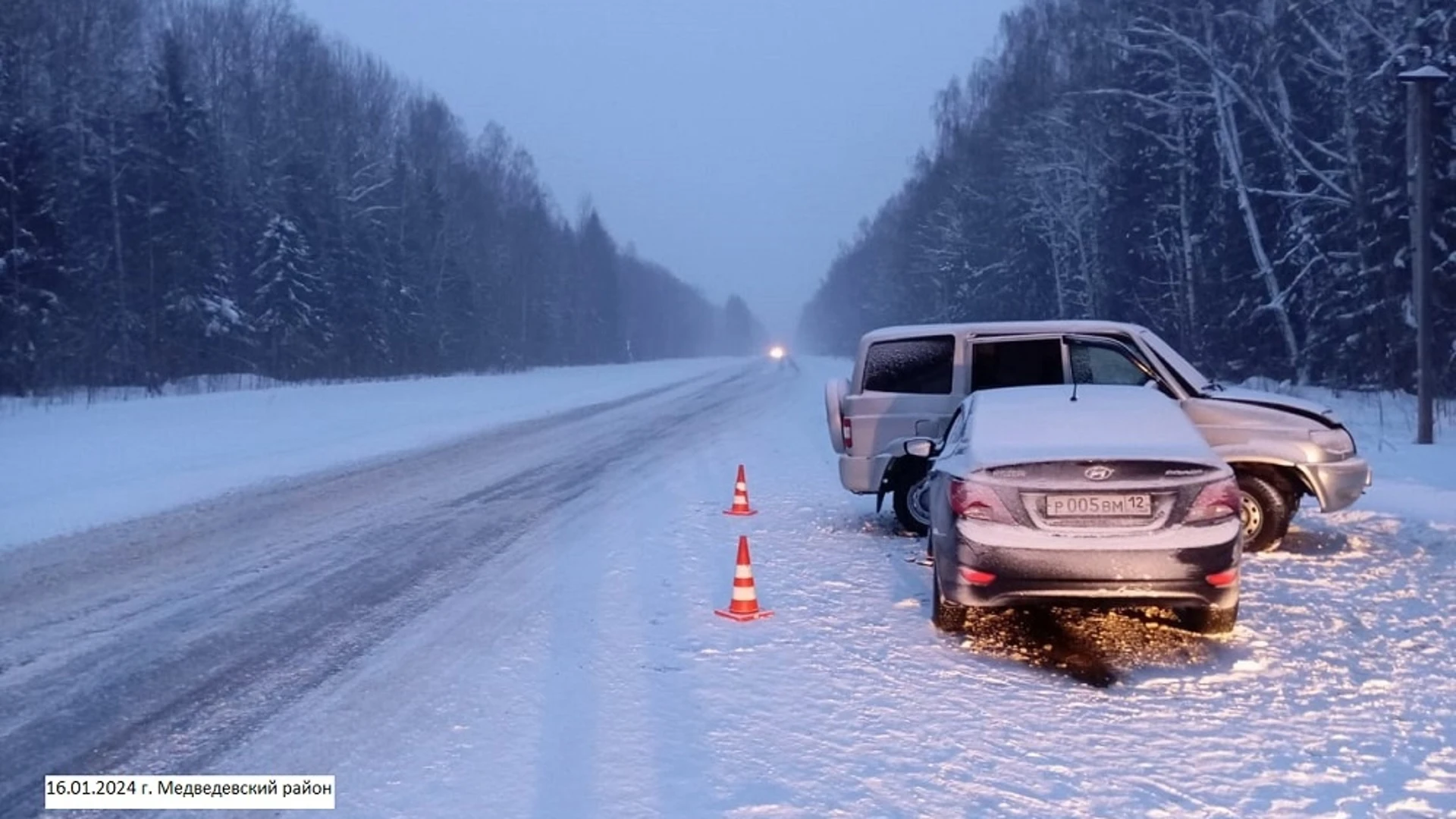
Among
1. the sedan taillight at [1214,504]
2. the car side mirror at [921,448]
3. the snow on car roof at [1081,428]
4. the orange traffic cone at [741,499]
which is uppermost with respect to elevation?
the snow on car roof at [1081,428]

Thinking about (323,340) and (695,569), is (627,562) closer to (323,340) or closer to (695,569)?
(695,569)

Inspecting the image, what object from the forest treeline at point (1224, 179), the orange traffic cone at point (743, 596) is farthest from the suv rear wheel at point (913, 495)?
the forest treeline at point (1224, 179)

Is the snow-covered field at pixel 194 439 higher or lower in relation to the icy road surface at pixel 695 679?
higher

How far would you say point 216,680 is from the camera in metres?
6.05

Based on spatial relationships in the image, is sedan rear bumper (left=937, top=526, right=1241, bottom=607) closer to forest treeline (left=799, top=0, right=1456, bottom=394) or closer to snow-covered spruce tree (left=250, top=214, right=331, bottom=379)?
forest treeline (left=799, top=0, right=1456, bottom=394)

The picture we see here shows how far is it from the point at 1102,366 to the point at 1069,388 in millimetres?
1940

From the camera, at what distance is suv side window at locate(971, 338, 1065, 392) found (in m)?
9.98

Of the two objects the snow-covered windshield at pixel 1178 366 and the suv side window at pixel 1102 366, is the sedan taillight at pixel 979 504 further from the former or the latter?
the snow-covered windshield at pixel 1178 366

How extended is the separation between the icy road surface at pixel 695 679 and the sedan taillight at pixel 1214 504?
0.88 m

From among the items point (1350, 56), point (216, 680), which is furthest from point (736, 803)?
point (1350, 56)

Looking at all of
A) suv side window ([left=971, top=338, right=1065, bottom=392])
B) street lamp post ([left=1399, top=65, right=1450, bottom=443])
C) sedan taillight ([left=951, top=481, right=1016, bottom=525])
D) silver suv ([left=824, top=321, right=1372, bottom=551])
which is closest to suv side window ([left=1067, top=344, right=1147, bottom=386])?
silver suv ([left=824, top=321, right=1372, bottom=551])

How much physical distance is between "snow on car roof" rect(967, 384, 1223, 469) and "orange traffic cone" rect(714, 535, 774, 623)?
175cm

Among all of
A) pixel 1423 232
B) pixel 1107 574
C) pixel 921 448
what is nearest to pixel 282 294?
pixel 1423 232

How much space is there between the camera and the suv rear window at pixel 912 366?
1058 cm
